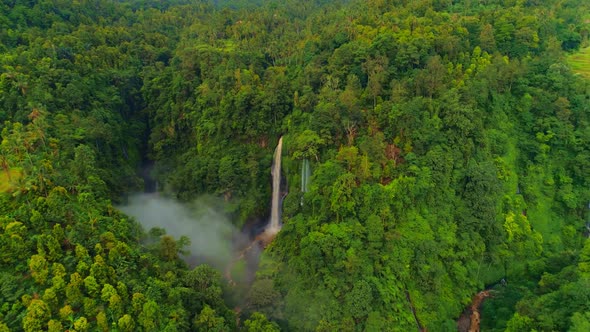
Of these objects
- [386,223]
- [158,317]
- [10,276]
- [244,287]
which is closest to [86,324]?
[158,317]

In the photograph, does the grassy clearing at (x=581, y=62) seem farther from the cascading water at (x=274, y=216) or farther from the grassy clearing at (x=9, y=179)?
the grassy clearing at (x=9, y=179)

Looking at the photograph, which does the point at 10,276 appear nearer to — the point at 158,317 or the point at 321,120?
the point at 158,317

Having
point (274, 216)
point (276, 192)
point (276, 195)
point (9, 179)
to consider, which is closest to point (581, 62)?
point (276, 192)

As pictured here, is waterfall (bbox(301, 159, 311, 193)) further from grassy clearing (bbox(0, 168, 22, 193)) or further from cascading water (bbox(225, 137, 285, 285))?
grassy clearing (bbox(0, 168, 22, 193))

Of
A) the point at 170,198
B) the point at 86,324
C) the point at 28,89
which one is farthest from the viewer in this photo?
the point at 170,198

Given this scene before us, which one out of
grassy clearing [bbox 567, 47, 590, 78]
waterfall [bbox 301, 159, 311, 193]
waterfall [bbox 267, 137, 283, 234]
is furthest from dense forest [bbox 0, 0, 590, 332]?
waterfall [bbox 267, 137, 283, 234]

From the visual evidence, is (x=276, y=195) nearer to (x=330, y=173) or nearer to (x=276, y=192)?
(x=276, y=192)
